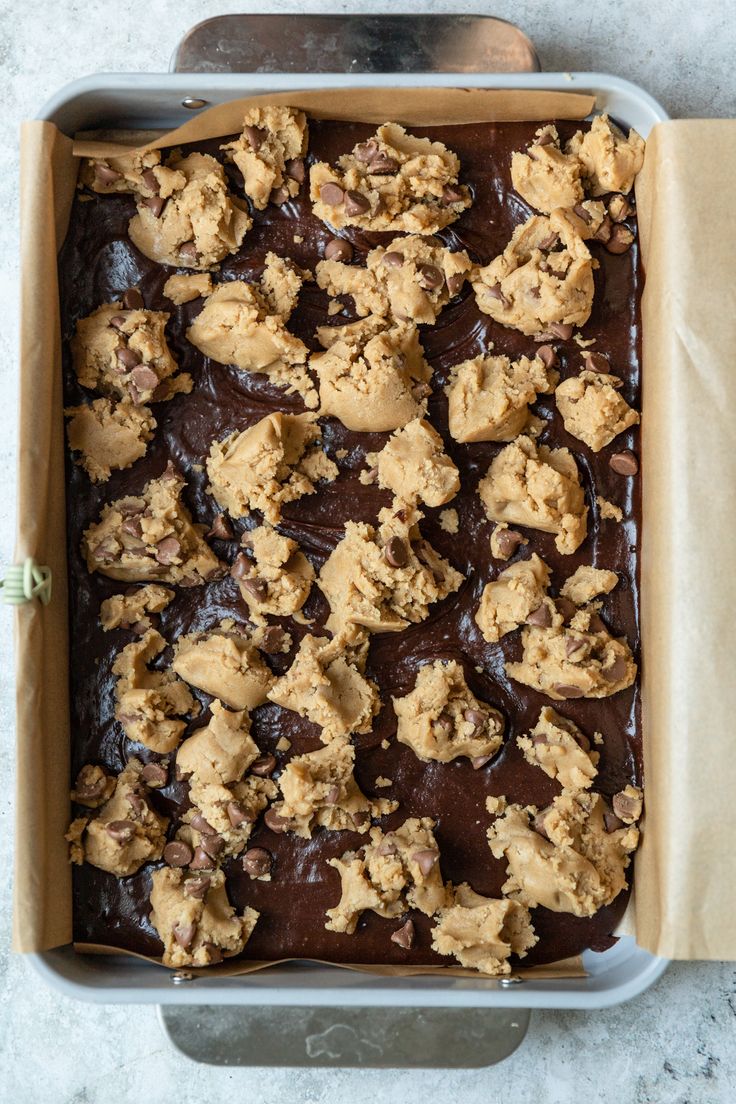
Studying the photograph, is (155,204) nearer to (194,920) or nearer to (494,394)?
(494,394)

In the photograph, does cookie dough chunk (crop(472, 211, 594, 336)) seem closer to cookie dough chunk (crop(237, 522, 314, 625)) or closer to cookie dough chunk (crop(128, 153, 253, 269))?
cookie dough chunk (crop(128, 153, 253, 269))

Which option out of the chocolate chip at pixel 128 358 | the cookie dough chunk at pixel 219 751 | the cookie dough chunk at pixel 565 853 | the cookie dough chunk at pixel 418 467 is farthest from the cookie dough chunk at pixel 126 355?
the cookie dough chunk at pixel 565 853

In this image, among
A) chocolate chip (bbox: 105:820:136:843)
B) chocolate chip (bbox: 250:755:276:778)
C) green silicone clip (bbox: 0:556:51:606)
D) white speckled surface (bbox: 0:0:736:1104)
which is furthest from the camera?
white speckled surface (bbox: 0:0:736:1104)

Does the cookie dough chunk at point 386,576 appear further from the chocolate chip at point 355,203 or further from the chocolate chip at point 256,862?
the chocolate chip at point 355,203

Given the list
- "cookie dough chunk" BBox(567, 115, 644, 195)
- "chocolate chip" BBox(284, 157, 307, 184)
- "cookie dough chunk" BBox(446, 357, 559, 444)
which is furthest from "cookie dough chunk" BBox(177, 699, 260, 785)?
"cookie dough chunk" BBox(567, 115, 644, 195)

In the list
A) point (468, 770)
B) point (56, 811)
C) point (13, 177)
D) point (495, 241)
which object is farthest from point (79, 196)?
point (468, 770)

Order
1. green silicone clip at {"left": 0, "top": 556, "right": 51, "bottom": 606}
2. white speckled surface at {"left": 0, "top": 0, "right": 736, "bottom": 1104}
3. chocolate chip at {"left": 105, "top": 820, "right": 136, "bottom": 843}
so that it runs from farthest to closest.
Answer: white speckled surface at {"left": 0, "top": 0, "right": 736, "bottom": 1104}, chocolate chip at {"left": 105, "top": 820, "right": 136, "bottom": 843}, green silicone clip at {"left": 0, "top": 556, "right": 51, "bottom": 606}

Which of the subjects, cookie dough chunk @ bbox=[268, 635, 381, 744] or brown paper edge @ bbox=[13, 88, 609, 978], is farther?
cookie dough chunk @ bbox=[268, 635, 381, 744]
